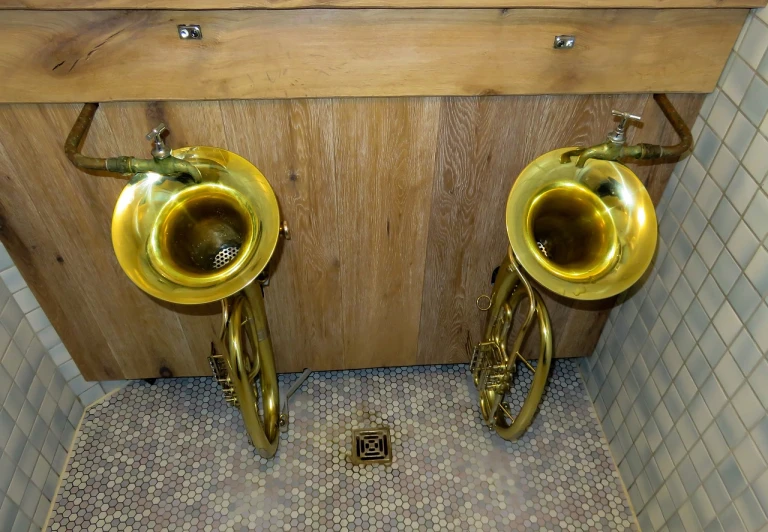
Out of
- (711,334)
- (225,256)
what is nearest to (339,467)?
(225,256)

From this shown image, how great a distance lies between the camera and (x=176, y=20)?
128 centimetres

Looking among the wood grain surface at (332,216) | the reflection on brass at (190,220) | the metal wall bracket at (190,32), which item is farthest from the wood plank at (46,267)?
the metal wall bracket at (190,32)

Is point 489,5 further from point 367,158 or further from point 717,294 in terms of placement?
point 717,294

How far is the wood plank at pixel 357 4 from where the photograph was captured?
1.20 metres

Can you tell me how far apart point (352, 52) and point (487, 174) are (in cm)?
52

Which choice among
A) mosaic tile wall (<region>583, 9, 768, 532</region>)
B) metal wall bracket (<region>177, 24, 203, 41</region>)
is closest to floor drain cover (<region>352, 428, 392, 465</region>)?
mosaic tile wall (<region>583, 9, 768, 532</region>)

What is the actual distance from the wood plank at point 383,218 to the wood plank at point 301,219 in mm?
32

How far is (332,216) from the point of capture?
1.70m

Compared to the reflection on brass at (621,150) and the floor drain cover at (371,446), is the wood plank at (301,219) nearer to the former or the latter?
the floor drain cover at (371,446)

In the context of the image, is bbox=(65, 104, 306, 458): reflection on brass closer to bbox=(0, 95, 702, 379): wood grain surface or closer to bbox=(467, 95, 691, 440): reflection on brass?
bbox=(0, 95, 702, 379): wood grain surface

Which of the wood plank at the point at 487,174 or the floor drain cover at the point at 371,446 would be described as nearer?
the wood plank at the point at 487,174

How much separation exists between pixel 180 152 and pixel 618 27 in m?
1.07

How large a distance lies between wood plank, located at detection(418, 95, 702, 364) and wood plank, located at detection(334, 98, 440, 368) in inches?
1.7

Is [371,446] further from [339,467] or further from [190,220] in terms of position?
[190,220]
